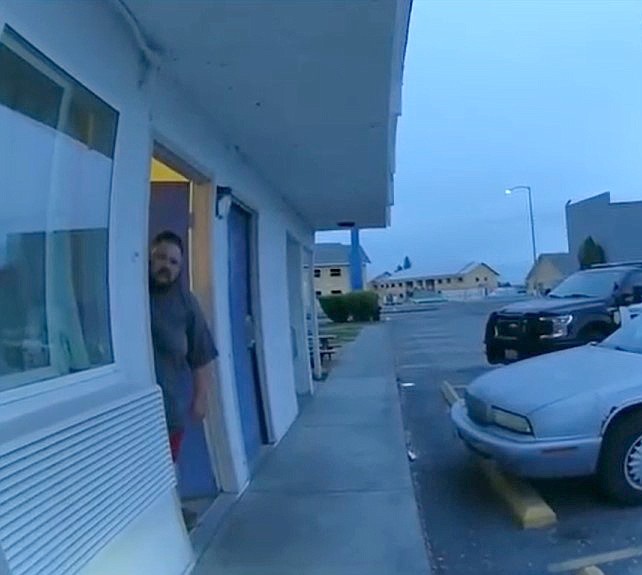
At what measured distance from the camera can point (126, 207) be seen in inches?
148

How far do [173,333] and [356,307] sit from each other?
31194 millimetres

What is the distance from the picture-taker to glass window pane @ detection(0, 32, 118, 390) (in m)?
2.67

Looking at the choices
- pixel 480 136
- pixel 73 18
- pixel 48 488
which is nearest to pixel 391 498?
pixel 48 488

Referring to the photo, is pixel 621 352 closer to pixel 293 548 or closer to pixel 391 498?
pixel 391 498

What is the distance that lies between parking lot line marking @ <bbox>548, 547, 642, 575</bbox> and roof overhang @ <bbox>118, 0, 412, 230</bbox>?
2.93m

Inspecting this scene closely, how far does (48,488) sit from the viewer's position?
94.4 inches

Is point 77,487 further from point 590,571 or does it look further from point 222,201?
point 222,201

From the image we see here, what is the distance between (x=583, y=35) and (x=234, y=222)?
10424 mm

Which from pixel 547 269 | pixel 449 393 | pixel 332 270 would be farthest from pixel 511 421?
pixel 547 269

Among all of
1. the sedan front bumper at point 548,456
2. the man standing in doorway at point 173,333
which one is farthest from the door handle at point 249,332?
the sedan front bumper at point 548,456

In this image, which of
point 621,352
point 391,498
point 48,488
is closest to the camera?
point 48,488

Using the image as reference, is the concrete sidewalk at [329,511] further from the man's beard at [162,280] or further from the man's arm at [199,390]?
the man's beard at [162,280]

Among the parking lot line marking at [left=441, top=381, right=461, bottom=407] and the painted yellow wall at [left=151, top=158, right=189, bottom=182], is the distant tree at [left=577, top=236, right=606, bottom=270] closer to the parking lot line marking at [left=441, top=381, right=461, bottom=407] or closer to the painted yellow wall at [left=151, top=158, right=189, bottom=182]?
the parking lot line marking at [left=441, top=381, right=461, bottom=407]

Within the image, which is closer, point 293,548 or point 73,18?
point 73,18
